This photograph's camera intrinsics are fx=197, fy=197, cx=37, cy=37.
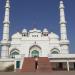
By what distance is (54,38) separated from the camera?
42031mm

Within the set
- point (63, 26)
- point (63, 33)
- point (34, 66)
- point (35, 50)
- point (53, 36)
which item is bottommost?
point (34, 66)

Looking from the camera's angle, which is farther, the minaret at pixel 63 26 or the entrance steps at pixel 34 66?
the minaret at pixel 63 26

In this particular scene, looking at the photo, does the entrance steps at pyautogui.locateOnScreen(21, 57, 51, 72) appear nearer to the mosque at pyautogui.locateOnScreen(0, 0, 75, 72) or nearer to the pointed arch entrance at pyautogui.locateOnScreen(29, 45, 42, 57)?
the mosque at pyautogui.locateOnScreen(0, 0, 75, 72)

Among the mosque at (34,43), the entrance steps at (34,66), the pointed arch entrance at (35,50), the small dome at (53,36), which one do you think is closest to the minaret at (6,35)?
the mosque at (34,43)

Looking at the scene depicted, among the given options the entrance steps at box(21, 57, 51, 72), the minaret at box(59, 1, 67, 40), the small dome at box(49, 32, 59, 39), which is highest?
the minaret at box(59, 1, 67, 40)

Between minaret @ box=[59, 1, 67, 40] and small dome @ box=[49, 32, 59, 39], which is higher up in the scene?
minaret @ box=[59, 1, 67, 40]

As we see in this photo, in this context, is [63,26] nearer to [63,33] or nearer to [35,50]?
[63,33]

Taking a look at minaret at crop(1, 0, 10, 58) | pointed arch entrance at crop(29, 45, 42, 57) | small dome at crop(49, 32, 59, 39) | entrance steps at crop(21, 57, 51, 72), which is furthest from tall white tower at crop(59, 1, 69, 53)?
entrance steps at crop(21, 57, 51, 72)

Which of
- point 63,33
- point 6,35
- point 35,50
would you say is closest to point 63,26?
point 63,33

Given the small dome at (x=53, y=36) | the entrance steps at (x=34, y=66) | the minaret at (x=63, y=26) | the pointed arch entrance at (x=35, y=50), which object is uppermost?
the minaret at (x=63, y=26)

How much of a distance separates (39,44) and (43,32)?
4.27m

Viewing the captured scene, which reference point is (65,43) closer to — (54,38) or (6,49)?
(54,38)

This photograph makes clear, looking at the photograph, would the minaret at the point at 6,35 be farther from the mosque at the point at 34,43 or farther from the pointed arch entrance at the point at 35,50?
the pointed arch entrance at the point at 35,50

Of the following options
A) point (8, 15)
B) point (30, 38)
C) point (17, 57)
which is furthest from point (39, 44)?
point (17, 57)
